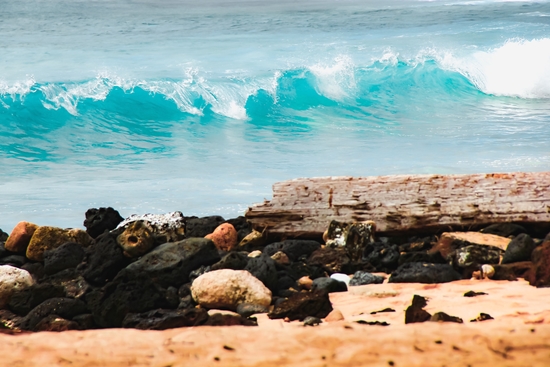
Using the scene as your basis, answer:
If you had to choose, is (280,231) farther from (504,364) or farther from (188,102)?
(188,102)

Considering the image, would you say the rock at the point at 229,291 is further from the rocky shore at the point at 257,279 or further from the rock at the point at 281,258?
the rock at the point at 281,258

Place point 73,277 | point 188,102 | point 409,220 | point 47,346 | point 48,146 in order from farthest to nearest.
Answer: point 188,102 → point 48,146 → point 409,220 → point 73,277 → point 47,346

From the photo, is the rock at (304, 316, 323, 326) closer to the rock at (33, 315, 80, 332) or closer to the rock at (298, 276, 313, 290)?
the rock at (298, 276, 313, 290)

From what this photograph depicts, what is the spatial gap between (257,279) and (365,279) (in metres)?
0.87

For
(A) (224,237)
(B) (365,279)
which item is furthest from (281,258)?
(A) (224,237)

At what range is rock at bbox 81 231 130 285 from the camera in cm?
542

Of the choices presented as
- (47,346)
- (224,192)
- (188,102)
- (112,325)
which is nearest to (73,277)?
(112,325)

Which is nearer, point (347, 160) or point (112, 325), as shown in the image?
point (112, 325)

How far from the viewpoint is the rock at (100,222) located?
22.2 feet

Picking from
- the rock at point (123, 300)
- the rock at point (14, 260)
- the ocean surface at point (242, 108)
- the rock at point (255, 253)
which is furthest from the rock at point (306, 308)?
the ocean surface at point (242, 108)

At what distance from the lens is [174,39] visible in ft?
92.8

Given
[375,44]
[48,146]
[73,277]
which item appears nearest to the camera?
[73,277]

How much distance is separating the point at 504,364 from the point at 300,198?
3915mm

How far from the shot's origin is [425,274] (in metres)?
5.14
